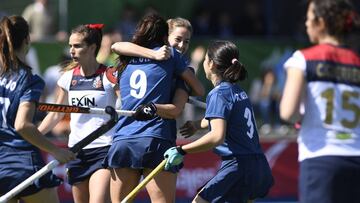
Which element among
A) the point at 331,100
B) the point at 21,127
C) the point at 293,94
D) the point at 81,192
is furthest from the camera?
the point at 81,192

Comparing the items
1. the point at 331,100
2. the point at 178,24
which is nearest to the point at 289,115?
the point at 331,100

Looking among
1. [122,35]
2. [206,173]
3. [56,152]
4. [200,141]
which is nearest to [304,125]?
[200,141]

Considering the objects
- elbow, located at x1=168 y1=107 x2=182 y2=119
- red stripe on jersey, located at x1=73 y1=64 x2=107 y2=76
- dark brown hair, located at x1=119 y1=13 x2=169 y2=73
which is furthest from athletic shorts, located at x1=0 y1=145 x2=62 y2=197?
red stripe on jersey, located at x1=73 y1=64 x2=107 y2=76

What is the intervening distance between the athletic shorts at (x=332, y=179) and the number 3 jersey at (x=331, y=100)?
48 millimetres

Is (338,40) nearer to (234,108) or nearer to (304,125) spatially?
(304,125)

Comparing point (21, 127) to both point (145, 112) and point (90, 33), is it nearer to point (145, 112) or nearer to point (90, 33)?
point (145, 112)

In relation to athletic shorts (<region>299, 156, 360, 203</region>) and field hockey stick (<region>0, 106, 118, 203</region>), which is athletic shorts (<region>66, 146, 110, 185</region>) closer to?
field hockey stick (<region>0, 106, 118, 203</region>)

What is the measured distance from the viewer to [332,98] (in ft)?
18.7

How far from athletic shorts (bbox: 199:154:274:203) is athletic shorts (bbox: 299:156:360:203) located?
1521 millimetres

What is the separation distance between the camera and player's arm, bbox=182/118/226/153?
262 inches

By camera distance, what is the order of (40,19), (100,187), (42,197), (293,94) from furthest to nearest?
(40,19) < (100,187) < (42,197) < (293,94)

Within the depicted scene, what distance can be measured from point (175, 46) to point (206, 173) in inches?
218

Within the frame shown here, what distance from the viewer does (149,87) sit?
24.2ft

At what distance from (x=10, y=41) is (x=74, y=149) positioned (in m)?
0.94
